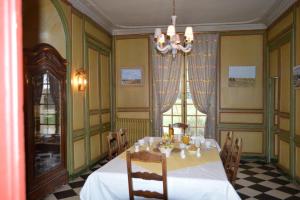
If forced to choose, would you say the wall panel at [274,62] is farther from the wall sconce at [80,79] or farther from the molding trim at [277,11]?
the wall sconce at [80,79]

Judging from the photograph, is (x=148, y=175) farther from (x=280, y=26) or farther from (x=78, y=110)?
(x=280, y=26)

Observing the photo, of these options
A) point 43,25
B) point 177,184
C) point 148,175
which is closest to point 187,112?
point 43,25

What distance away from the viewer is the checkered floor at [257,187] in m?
3.76

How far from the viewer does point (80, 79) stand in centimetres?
464

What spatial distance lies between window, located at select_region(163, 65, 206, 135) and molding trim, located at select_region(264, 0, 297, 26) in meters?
2.11

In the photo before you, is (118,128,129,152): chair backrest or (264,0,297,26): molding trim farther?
(264,0,297,26): molding trim

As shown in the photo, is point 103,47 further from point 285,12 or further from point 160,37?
point 285,12

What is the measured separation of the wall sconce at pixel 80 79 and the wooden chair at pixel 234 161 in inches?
115

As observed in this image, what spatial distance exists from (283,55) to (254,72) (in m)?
1.07

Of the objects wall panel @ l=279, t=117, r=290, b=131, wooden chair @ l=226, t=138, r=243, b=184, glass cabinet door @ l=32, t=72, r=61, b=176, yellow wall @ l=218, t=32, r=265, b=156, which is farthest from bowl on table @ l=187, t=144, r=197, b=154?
yellow wall @ l=218, t=32, r=265, b=156

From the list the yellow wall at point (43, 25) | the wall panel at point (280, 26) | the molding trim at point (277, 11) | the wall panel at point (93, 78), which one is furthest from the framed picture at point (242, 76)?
the yellow wall at point (43, 25)

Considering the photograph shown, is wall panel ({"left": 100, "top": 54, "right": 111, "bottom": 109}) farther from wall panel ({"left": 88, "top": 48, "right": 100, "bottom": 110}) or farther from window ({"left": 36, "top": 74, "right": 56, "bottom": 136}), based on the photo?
window ({"left": 36, "top": 74, "right": 56, "bottom": 136})

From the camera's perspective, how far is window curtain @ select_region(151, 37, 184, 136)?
246 inches

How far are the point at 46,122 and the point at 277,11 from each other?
Result: 4777 mm
